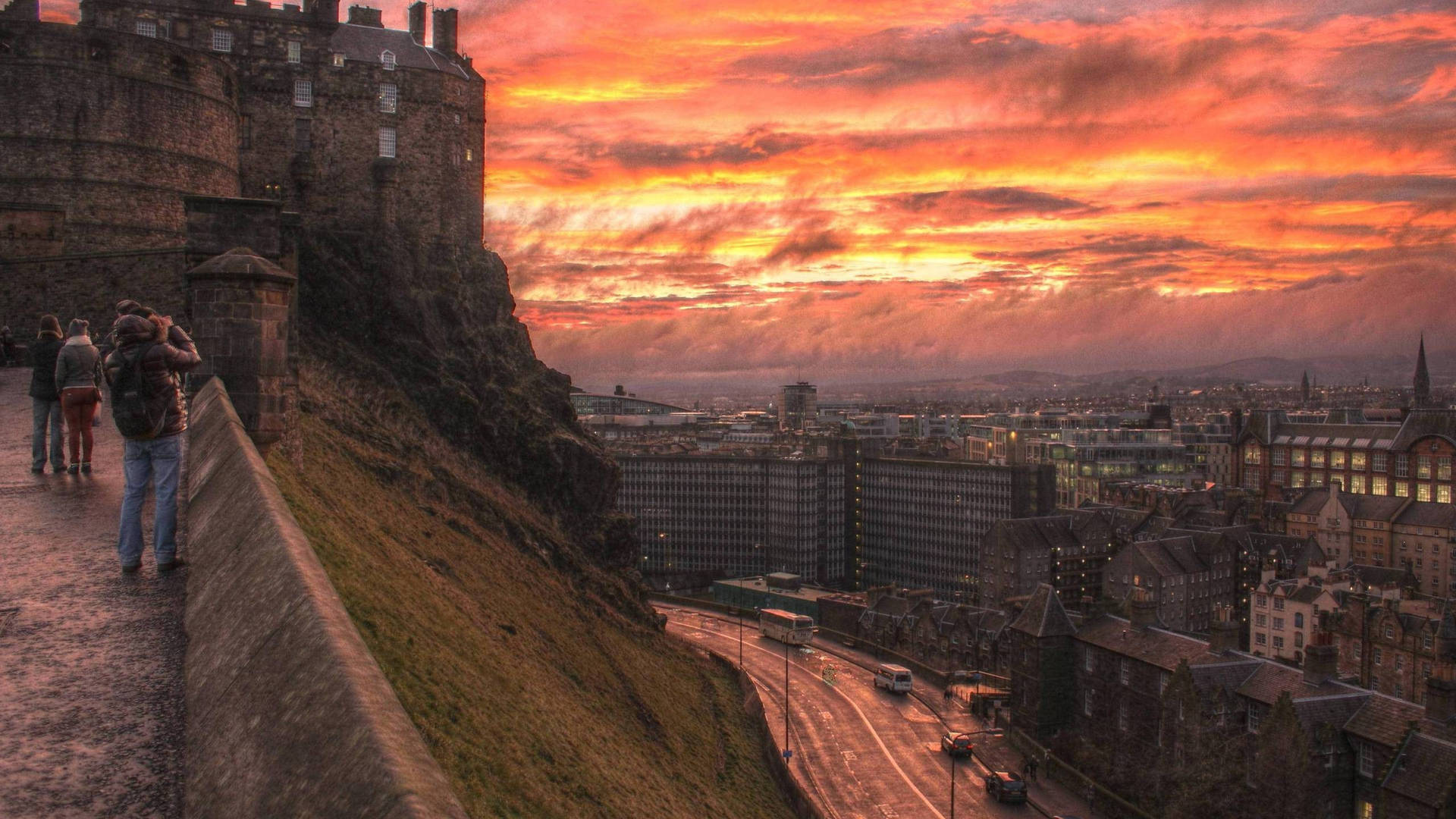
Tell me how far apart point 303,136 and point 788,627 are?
45925 mm

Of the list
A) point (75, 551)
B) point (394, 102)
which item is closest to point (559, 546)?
point (394, 102)

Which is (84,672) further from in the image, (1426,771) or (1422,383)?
(1422,383)

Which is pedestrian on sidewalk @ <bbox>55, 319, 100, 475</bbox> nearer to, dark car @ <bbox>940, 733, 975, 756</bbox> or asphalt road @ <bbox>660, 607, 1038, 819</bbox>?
asphalt road @ <bbox>660, 607, 1038, 819</bbox>

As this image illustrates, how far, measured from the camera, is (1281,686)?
3903cm

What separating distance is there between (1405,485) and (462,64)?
316 ft

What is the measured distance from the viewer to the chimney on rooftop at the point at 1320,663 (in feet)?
122

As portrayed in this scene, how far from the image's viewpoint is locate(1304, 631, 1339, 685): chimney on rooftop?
1463 inches

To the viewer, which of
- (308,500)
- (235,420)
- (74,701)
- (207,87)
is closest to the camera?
(74,701)

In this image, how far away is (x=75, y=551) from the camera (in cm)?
916

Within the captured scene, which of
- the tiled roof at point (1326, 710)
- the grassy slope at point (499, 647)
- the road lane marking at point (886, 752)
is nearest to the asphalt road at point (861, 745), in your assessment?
the road lane marking at point (886, 752)

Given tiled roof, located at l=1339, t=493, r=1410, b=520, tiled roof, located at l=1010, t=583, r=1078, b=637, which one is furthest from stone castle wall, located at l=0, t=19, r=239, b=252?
tiled roof, located at l=1339, t=493, r=1410, b=520

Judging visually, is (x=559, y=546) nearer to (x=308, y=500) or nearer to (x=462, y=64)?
(x=462, y=64)

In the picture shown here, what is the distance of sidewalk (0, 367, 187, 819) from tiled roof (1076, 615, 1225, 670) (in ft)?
133

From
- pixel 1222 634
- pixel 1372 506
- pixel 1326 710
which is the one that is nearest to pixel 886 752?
pixel 1222 634
